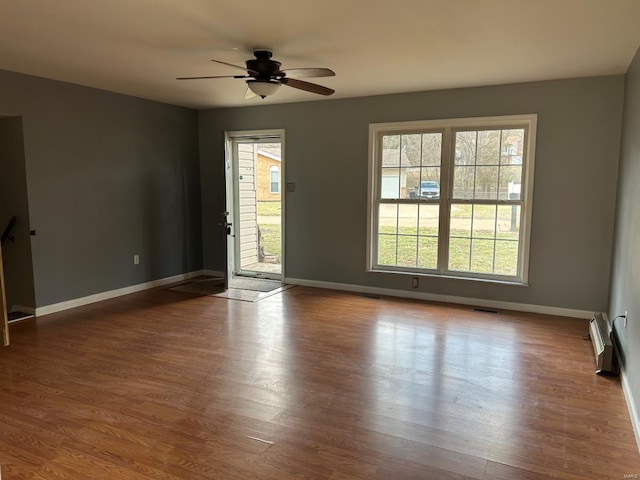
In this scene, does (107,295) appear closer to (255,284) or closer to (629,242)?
(255,284)

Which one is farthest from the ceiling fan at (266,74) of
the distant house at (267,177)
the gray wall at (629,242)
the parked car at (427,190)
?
the distant house at (267,177)

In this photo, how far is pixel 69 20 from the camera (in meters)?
2.91

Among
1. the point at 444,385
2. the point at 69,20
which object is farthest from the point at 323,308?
the point at 69,20

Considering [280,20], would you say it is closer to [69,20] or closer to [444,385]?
[69,20]

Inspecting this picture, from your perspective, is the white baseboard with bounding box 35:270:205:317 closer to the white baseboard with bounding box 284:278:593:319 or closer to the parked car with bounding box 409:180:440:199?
the white baseboard with bounding box 284:278:593:319

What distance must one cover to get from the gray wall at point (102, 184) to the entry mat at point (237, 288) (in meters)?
0.45

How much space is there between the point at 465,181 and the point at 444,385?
2.74m

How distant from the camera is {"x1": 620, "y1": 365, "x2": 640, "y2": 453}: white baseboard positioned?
7.98 feet

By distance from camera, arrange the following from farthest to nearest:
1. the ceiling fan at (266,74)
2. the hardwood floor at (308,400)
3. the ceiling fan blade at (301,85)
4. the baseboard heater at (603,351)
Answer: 1. the ceiling fan blade at (301,85)
2. the ceiling fan at (266,74)
3. the baseboard heater at (603,351)
4. the hardwood floor at (308,400)

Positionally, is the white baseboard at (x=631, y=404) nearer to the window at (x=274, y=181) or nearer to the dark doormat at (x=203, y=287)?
the dark doormat at (x=203, y=287)

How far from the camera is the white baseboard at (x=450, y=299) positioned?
4.71m

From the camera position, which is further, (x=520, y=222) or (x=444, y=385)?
(x=520, y=222)

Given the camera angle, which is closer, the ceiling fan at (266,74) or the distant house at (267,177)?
the ceiling fan at (266,74)

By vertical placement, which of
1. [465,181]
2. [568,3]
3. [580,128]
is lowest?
[465,181]
